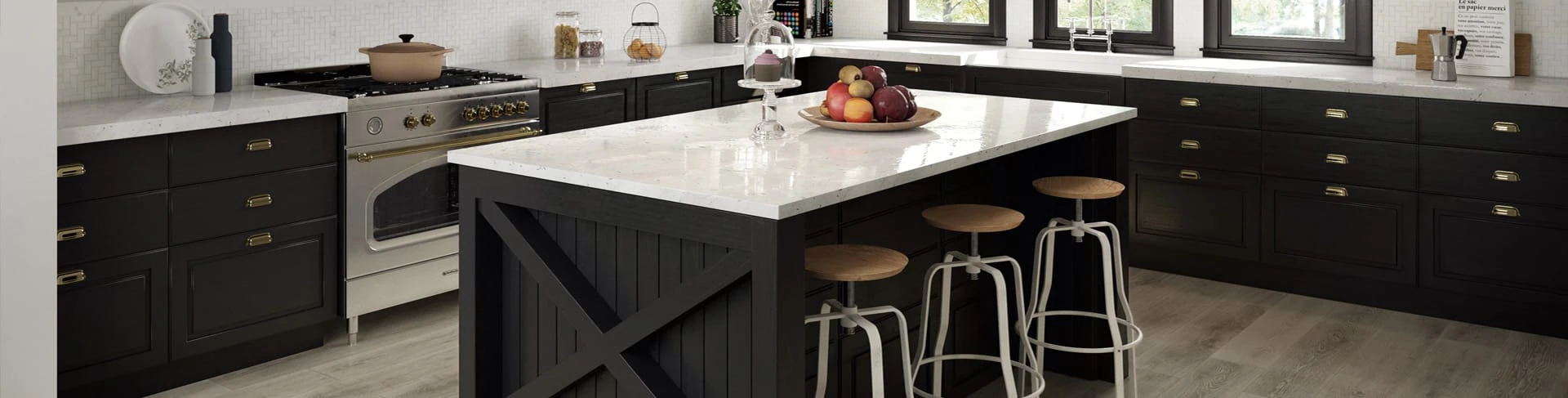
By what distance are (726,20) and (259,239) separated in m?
3.35

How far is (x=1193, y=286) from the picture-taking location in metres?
5.76

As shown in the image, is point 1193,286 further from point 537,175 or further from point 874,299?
point 537,175

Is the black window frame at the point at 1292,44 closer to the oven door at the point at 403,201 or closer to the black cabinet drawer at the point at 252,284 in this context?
the oven door at the point at 403,201

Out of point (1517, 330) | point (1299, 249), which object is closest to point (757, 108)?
point (1299, 249)

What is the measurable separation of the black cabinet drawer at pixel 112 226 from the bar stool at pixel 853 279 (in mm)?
2114

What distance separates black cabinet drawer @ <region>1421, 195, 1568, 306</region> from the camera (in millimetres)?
4941

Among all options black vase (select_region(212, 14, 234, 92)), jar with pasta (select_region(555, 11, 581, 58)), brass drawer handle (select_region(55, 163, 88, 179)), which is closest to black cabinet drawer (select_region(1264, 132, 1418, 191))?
jar with pasta (select_region(555, 11, 581, 58))

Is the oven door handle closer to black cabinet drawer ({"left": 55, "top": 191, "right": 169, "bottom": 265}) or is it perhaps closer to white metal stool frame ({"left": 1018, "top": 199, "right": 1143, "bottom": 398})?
black cabinet drawer ({"left": 55, "top": 191, "right": 169, "bottom": 265})

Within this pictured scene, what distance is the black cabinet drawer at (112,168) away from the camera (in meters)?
3.87

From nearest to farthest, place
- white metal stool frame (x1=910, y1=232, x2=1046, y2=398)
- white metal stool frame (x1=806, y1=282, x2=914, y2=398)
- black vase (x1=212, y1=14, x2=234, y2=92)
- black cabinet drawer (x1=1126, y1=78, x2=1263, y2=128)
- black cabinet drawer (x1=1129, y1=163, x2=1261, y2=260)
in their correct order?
white metal stool frame (x1=806, y1=282, x2=914, y2=398), white metal stool frame (x1=910, y1=232, x2=1046, y2=398), black vase (x1=212, y1=14, x2=234, y2=92), black cabinet drawer (x1=1126, y1=78, x2=1263, y2=128), black cabinet drawer (x1=1129, y1=163, x2=1261, y2=260)

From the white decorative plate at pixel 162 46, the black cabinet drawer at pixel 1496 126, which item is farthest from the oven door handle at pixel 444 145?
the black cabinet drawer at pixel 1496 126

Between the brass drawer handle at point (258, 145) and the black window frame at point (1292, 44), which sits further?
the black window frame at point (1292, 44)

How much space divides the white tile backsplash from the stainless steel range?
0.12 m

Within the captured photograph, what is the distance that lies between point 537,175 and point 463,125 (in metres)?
2.04
